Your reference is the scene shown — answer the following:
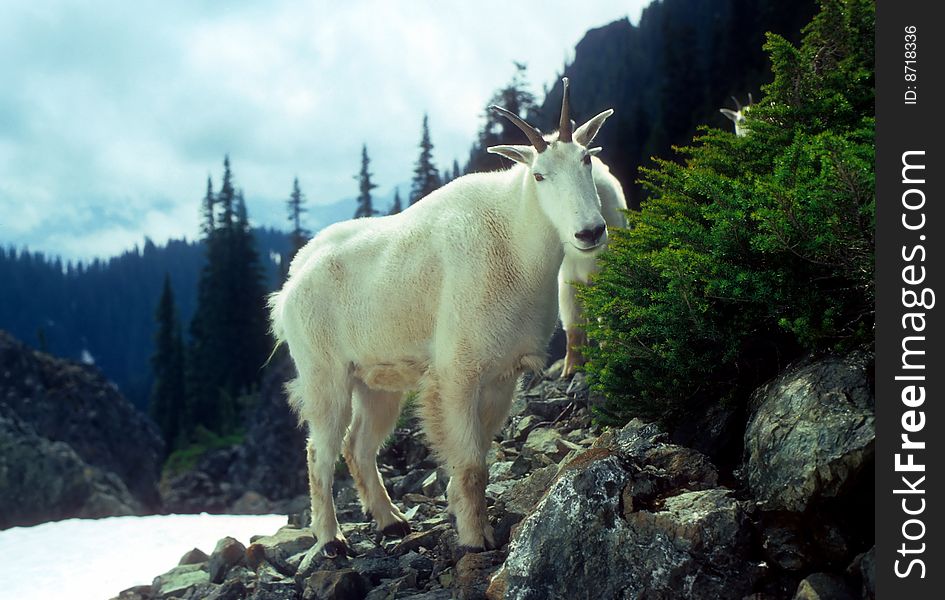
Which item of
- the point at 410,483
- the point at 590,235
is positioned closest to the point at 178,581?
the point at 410,483

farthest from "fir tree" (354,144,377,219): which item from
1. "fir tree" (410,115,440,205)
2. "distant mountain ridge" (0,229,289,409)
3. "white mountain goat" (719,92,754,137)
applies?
"distant mountain ridge" (0,229,289,409)

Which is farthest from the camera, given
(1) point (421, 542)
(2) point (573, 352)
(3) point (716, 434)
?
(2) point (573, 352)

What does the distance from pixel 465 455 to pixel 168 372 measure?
217ft

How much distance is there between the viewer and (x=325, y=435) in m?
7.02

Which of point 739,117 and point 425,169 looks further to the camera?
point 425,169

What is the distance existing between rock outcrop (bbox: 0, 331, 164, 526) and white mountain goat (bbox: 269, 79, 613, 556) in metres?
31.4

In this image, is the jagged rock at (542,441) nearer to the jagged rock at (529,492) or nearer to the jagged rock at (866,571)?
the jagged rock at (529,492)

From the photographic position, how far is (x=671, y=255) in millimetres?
5215

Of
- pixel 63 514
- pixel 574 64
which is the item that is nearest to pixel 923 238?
pixel 63 514

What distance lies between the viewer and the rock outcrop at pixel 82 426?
3453cm

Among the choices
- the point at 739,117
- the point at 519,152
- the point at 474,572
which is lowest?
the point at 474,572

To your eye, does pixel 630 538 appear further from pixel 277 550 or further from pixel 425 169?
pixel 425 169

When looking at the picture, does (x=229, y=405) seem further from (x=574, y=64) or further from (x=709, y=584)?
(x=574, y=64)

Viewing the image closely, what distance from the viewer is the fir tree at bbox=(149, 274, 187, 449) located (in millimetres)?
64375
